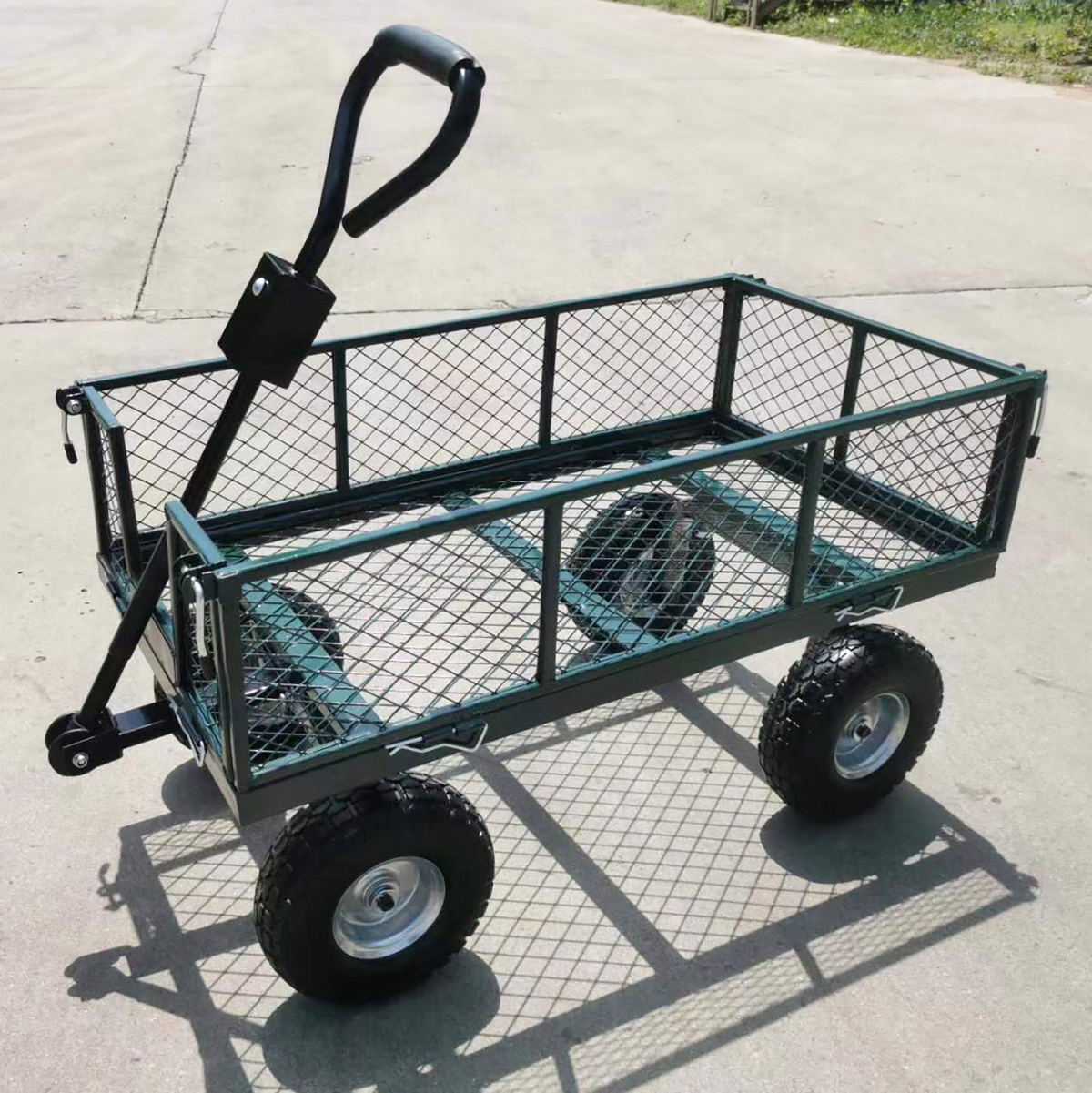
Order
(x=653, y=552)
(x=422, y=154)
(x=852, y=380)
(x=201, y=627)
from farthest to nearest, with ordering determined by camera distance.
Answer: (x=653, y=552) → (x=852, y=380) → (x=422, y=154) → (x=201, y=627)

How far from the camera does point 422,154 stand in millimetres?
2496

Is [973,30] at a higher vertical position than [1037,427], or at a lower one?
lower

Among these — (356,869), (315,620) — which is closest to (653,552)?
(315,620)

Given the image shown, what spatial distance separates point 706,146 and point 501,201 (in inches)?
96.8

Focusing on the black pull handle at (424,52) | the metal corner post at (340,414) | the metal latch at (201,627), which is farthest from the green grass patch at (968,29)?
the metal latch at (201,627)

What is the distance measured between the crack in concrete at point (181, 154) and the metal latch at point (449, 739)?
515 centimetres

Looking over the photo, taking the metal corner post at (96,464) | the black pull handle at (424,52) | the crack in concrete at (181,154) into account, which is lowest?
the crack in concrete at (181,154)

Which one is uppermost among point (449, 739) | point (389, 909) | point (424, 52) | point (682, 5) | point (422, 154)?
point (424, 52)

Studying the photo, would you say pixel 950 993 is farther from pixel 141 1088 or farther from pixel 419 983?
pixel 141 1088

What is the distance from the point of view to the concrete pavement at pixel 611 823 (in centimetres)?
280

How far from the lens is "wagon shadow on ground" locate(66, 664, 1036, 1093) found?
2.78 meters

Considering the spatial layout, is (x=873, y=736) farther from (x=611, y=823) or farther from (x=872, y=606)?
(x=611, y=823)

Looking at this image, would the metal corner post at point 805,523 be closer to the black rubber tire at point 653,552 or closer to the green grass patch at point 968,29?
the black rubber tire at point 653,552

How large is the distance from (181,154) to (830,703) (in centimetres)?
893
